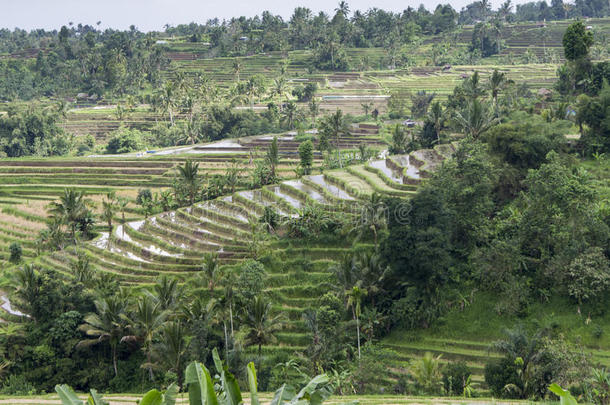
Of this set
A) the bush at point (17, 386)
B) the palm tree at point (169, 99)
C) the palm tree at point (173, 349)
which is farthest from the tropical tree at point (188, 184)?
the palm tree at point (169, 99)

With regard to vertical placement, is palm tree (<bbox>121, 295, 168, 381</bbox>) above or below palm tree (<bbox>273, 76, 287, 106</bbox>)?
below

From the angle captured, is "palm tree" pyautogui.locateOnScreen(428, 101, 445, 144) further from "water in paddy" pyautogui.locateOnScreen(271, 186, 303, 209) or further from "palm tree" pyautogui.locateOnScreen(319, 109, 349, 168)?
"water in paddy" pyautogui.locateOnScreen(271, 186, 303, 209)

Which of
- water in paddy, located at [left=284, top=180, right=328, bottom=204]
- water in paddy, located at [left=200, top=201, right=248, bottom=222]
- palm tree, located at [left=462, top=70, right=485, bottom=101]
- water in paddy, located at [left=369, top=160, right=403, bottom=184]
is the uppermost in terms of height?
palm tree, located at [left=462, top=70, right=485, bottom=101]

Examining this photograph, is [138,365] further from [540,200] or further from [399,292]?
[540,200]

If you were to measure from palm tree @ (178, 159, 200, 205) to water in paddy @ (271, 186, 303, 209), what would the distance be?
4296mm

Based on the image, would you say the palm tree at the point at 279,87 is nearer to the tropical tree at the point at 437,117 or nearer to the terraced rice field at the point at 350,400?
the tropical tree at the point at 437,117

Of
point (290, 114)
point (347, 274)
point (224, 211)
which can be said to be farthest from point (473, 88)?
point (290, 114)

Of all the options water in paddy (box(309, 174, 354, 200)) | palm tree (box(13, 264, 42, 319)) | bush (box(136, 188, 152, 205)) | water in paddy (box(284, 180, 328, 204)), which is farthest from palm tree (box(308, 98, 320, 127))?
palm tree (box(13, 264, 42, 319))

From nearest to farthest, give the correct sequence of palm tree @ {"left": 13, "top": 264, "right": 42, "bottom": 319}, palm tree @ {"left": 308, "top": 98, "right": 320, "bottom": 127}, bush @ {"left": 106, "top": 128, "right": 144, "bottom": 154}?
1. palm tree @ {"left": 13, "top": 264, "right": 42, "bottom": 319}
2. bush @ {"left": 106, "top": 128, "right": 144, "bottom": 154}
3. palm tree @ {"left": 308, "top": 98, "right": 320, "bottom": 127}

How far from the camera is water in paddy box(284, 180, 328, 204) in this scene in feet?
97.4

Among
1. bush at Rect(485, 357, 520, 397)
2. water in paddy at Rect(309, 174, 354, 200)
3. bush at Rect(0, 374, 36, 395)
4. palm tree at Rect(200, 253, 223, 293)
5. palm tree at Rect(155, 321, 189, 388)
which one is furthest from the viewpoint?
water in paddy at Rect(309, 174, 354, 200)

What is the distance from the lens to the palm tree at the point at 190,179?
3148 centimetres

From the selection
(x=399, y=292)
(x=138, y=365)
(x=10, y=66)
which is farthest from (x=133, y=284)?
(x=10, y=66)

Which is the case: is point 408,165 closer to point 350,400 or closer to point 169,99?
point 350,400
